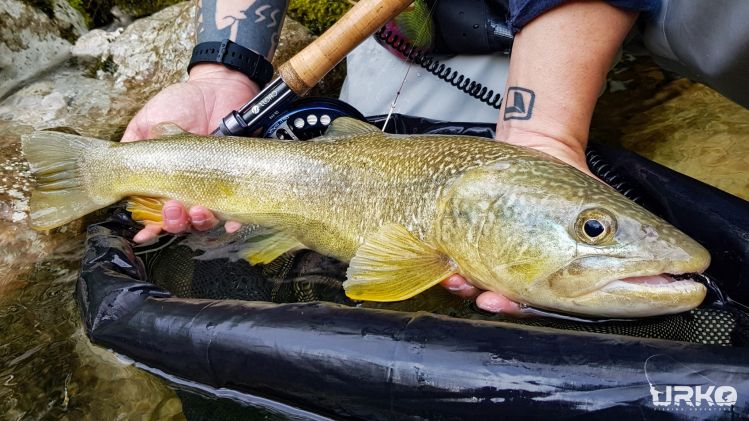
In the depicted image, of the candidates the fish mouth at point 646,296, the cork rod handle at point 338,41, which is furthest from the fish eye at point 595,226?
the cork rod handle at point 338,41

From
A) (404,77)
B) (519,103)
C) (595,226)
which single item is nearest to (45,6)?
(404,77)

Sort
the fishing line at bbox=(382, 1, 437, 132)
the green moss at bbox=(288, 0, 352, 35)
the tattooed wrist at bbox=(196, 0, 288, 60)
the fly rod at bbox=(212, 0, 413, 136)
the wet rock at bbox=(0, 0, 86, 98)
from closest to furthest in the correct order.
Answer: the fly rod at bbox=(212, 0, 413, 136), the fishing line at bbox=(382, 1, 437, 132), the tattooed wrist at bbox=(196, 0, 288, 60), the wet rock at bbox=(0, 0, 86, 98), the green moss at bbox=(288, 0, 352, 35)

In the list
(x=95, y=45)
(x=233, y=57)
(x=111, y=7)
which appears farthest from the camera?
(x=111, y=7)

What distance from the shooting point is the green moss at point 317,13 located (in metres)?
4.91

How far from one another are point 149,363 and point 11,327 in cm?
95

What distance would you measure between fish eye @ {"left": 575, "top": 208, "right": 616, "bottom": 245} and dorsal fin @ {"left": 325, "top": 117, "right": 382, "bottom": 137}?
3.46ft

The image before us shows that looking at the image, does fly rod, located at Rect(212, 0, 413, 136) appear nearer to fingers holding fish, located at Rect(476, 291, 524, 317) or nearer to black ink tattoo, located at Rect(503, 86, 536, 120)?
black ink tattoo, located at Rect(503, 86, 536, 120)

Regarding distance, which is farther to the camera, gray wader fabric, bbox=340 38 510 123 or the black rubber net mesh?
gray wader fabric, bbox=340 38 510 123

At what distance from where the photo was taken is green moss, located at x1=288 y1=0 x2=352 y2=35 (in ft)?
16.1

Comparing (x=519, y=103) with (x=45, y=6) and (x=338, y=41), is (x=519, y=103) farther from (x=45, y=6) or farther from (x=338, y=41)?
(x=45, y=6)

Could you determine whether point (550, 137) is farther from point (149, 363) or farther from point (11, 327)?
point (11, 327)

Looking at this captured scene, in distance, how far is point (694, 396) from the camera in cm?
142

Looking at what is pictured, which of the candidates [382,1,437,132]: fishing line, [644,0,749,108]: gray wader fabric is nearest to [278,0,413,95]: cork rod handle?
[382,1,437,132]: fishing line

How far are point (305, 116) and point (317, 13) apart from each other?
227 centimetres
